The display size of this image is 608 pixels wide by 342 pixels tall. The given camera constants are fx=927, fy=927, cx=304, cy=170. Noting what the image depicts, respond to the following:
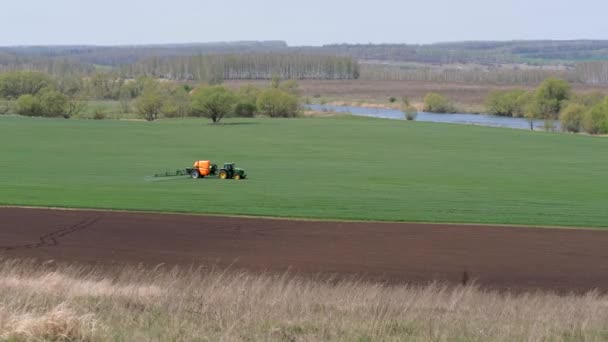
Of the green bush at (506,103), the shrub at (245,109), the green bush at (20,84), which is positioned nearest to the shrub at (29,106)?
the green bush at (20,84)

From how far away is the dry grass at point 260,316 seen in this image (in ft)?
32.1

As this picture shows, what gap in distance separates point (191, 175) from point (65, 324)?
3870 centimetres

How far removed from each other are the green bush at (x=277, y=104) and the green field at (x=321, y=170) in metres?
19.0

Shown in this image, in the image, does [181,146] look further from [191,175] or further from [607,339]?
[607,339]

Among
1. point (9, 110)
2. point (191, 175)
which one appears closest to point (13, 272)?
point (191, 175)

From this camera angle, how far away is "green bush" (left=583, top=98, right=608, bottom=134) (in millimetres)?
113125

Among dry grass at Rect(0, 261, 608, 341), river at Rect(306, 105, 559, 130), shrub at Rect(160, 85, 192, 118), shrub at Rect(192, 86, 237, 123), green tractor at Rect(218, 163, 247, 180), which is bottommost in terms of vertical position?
river at Rect(306, 105, 559, 130)

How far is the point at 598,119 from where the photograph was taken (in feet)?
373

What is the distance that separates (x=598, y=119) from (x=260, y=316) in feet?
358

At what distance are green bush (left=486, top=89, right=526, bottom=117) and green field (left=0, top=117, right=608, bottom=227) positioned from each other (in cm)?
4736

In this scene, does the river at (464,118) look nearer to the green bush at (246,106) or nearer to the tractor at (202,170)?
the green bush at (246,106)

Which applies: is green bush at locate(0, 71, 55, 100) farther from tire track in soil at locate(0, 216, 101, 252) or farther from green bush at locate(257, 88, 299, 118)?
tire track in soil at locate(0, 216, 101, 252)

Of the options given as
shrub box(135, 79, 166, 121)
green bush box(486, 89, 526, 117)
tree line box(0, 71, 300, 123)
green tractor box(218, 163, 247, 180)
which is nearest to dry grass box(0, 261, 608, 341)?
green tractor box(218, 163, 247, 180)

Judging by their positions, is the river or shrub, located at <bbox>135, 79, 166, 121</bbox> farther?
the river
